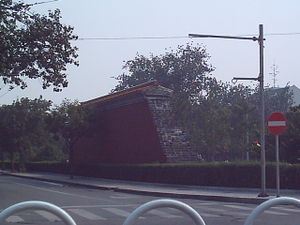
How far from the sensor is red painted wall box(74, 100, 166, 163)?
37.3m

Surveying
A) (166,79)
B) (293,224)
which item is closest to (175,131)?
(166,79)

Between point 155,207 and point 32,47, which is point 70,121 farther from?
point 155,207

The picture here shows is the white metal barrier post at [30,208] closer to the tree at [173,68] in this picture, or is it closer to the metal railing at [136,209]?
the metal railing at [136,209]

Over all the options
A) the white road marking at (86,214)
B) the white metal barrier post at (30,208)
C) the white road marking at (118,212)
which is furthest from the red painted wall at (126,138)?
the white metal barrier post at (30,208)

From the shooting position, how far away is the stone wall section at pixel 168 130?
36.5 meters

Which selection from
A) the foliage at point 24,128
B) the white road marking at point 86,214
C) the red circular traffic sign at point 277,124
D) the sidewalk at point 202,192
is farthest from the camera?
the foliage at point 24,128

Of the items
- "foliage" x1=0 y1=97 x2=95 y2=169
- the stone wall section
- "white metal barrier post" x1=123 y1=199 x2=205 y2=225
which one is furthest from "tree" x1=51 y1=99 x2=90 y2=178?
"white metal barrier post" x1=123 y1=199 x2=205 y2=225

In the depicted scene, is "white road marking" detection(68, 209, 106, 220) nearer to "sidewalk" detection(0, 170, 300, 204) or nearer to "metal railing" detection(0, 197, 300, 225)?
"sidewalk" detection(0, 170, 300, 204)

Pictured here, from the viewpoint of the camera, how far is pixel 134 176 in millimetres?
35094

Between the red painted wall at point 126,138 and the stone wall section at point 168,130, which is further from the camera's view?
the red painted wall at point 126,138

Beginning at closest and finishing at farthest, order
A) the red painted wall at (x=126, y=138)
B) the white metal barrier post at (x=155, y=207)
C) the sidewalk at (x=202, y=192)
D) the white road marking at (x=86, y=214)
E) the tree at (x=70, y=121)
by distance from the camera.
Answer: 1. the white metal barrier post at (x=155, y=207)
2. the white road marking at (x=86, y=214)
3. the sidewalk at (x=202, y=192)
4. the red painted wall at (x=126, y=138)
5. the tree at (x=70, y=121)

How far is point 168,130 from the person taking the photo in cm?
3738

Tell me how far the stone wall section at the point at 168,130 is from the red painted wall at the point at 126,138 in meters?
0.33

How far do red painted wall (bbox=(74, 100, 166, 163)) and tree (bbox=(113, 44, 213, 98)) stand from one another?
11518 millimetres
